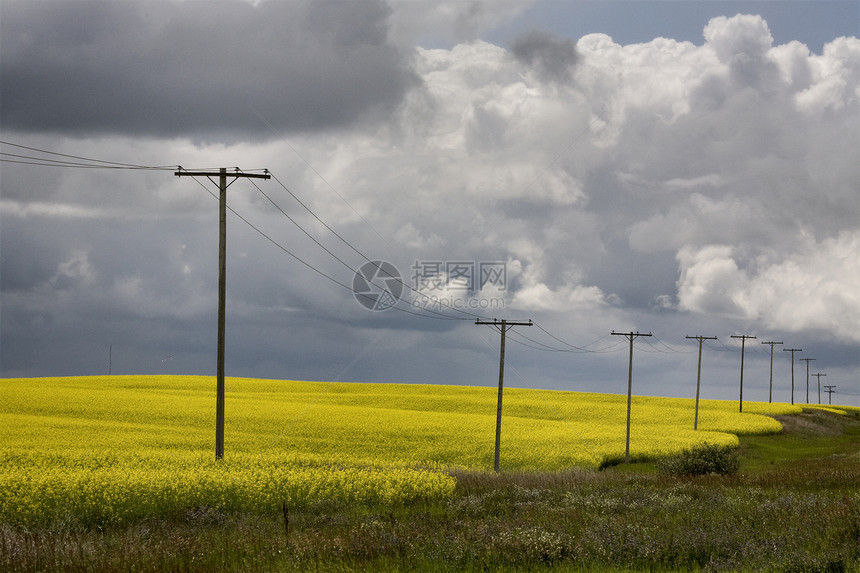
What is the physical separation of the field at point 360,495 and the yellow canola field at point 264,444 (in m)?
0.09

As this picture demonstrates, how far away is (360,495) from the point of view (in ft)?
68.3

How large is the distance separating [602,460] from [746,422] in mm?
32472

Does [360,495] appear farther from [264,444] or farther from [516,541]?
[264,444]

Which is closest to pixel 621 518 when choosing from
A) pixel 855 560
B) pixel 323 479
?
pixel 855 560

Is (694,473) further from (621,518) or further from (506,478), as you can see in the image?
(621,518)

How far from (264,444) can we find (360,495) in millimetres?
15512

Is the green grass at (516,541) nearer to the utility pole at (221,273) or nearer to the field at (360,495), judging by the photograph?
the field at (360,495)

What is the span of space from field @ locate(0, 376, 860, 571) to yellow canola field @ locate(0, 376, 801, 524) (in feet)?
0.31

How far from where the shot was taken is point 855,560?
951 cm

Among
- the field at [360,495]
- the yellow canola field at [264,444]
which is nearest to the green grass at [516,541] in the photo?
the field at [360,495]

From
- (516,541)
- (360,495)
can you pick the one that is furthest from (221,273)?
(516,541)

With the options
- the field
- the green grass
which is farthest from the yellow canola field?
the green grass

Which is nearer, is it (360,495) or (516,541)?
(516,541)

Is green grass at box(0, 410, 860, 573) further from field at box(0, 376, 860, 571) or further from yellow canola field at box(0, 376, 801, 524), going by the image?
yellow canola field at box(0, 376, 801, 524)
